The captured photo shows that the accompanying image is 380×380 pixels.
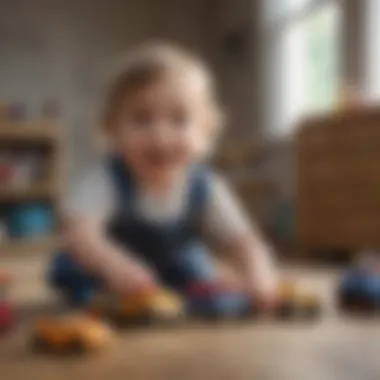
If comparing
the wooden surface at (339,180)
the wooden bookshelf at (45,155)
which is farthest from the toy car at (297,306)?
the wooden bookshelf at (45,155)

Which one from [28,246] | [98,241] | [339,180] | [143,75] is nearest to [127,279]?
[98,241]

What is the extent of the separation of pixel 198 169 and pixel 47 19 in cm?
291

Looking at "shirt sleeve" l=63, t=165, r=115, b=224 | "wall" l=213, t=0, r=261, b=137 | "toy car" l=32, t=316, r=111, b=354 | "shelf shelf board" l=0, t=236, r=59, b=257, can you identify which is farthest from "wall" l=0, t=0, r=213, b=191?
"toy car" l=32, t=316, r=111, b=354

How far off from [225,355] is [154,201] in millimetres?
427

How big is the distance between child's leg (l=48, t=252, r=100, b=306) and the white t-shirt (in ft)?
0.29

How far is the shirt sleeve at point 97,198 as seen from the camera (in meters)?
1.18

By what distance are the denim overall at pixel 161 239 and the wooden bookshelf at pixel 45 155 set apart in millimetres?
2315

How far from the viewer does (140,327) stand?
991 millimetres

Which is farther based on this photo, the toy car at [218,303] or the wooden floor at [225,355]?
the toy car at [218,303]

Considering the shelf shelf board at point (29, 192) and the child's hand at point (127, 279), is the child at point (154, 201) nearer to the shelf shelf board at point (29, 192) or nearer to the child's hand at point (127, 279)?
the child's hand at point (127, 279)

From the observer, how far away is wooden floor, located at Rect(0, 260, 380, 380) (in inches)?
27.9

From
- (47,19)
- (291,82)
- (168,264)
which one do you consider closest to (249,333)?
(168,264)

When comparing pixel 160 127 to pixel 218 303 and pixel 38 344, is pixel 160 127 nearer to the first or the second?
pixel 218 303

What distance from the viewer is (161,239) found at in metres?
1.23
